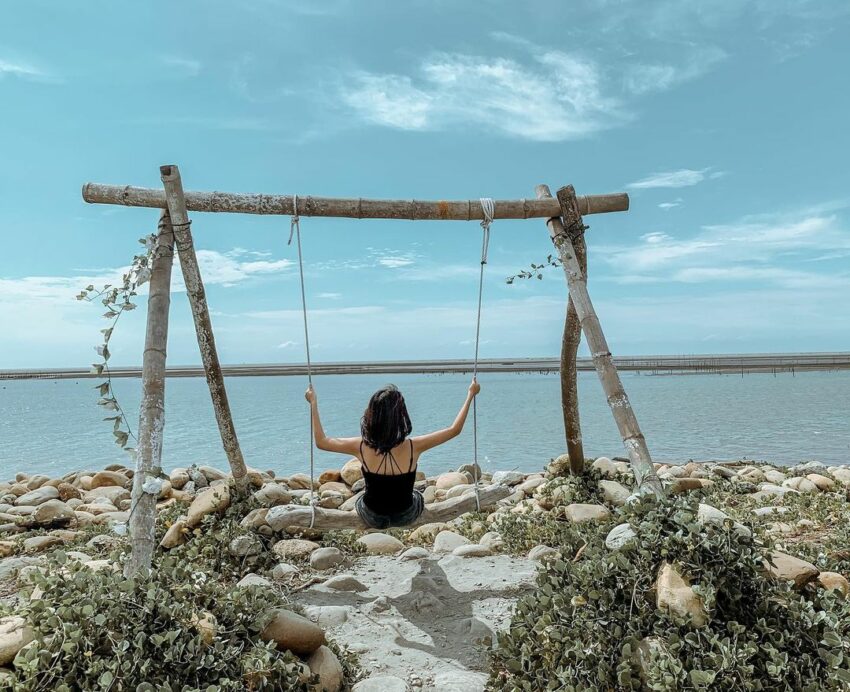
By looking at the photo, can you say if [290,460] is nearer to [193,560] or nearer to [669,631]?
[193,560]

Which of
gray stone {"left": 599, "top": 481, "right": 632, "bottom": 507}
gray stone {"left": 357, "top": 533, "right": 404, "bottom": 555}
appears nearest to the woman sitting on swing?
gray stone {"left": 357, "top": 533, "right": 404, "bottom": 555}

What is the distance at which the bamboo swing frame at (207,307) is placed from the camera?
173 inches

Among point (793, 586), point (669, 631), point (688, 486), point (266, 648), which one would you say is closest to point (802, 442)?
point (688, 486)

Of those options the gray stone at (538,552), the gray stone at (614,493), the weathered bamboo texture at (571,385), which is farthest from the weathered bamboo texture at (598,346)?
the gray stone at (614,493)

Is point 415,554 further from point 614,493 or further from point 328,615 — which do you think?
point 614,493

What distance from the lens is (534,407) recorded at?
23.6m

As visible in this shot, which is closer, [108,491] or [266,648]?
[266,648]

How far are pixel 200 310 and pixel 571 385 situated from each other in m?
4.06

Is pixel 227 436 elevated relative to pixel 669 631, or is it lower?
elevated

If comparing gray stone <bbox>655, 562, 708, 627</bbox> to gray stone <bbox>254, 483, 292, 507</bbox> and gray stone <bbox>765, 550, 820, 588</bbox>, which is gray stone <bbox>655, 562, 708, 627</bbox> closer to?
gray stone <bbox>765, 550, 820, 588</bbox>

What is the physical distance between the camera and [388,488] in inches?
208

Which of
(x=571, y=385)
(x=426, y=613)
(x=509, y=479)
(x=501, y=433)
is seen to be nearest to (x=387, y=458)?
(x=426, y=613)

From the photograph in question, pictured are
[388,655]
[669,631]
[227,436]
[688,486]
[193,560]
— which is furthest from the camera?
[688,486]

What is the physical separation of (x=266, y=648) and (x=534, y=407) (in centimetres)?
2097
